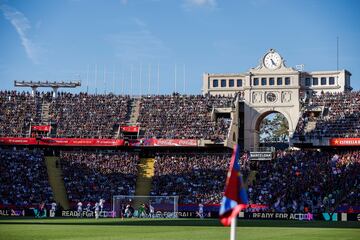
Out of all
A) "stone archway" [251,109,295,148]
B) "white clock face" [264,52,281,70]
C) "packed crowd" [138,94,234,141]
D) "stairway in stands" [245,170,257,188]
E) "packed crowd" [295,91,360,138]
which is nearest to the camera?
"stairway in stands" [245,170,257,188]

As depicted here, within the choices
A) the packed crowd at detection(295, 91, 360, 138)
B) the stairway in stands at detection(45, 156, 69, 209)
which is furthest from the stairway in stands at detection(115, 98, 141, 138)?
the packed crowd at detection(295, 91, 360, 138)

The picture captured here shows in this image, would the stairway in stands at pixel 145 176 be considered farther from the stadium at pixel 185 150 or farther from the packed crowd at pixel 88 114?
the packed crowd at pixel 88 114

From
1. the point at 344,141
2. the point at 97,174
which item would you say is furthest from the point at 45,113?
the point at 344,141

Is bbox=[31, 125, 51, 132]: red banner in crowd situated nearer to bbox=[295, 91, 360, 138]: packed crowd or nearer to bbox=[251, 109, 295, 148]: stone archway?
bbox=[251, 109, 295, 148]: stone archway

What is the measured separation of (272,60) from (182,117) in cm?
1445

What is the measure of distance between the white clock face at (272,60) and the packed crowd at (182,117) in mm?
7013

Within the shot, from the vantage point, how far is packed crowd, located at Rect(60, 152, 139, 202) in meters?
78.1

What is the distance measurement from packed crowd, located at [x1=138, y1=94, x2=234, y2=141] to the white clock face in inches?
276

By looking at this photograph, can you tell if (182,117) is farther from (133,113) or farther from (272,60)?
(272,60)

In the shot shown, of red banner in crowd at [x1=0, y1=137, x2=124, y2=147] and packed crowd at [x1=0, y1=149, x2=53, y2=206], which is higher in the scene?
red banner in crowd at [x1=0, y1=137, x2=124, y2=147]

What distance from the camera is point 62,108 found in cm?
9275

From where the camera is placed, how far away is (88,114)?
91312 millimetres

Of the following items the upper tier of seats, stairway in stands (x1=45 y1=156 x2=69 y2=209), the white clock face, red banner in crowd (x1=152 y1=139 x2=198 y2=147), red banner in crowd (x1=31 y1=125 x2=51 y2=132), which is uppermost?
the white clock face

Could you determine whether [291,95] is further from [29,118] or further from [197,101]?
[29,118]
